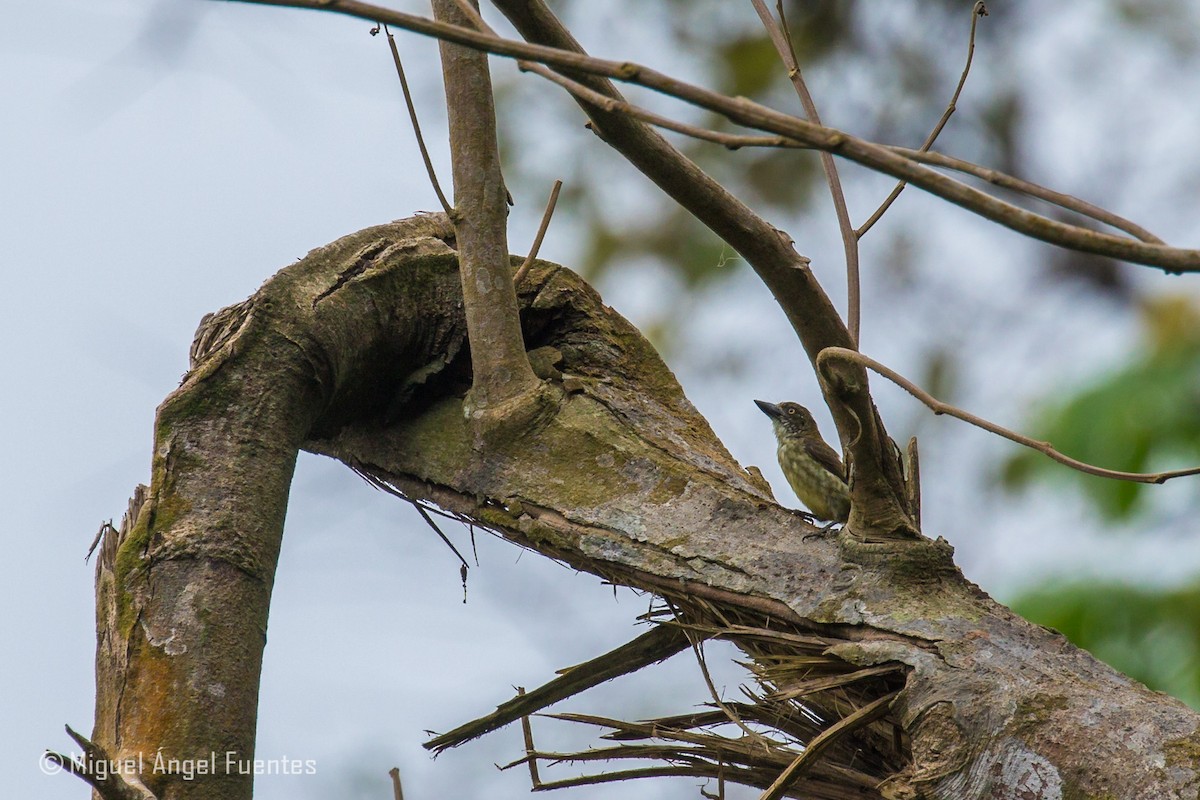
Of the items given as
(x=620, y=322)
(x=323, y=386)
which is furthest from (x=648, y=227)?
(x=323, y=386)

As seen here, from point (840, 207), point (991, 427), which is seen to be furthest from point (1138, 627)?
point (991, 427)

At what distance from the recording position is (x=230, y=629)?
209 cm

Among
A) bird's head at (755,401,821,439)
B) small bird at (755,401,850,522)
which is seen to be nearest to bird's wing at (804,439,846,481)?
small bird at (755,401,850,522)

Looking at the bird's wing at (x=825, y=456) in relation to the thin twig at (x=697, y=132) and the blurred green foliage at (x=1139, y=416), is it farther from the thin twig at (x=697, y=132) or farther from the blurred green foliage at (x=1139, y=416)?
the thin twig at (x=697, y=132)

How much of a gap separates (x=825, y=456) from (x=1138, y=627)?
1163 millimetres

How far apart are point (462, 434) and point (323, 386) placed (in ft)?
1.11

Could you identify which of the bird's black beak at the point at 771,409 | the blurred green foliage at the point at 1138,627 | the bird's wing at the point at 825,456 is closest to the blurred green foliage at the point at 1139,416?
the blurred green foliage at the point at 1138,627

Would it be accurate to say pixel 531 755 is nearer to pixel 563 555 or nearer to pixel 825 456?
pixel 563 555

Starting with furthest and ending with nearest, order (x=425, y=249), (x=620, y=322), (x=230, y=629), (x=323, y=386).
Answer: (x=620, y=322)
(x=425, y=249)
(x=323, y=386)
(x=230, y=629)

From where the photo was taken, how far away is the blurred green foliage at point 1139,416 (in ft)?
10.2

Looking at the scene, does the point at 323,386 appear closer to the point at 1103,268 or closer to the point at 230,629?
the point at 230,629

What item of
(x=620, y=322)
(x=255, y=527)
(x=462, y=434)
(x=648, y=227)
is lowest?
(x=255, y=527)

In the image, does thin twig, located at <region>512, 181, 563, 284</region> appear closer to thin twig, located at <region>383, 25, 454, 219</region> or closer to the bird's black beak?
thin twig, located at <region>383, 25, 454, 219</region>

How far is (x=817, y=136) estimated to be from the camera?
4.02ft
